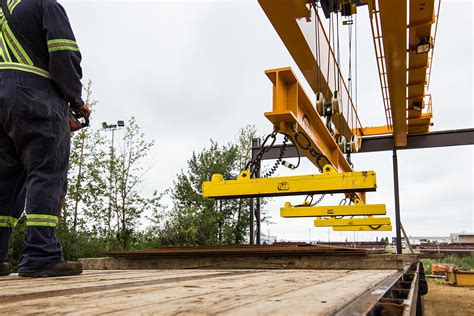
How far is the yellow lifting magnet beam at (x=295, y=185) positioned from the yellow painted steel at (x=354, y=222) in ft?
23.5

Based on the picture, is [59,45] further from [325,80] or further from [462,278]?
[462,278]

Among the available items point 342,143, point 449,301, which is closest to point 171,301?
point 342,143

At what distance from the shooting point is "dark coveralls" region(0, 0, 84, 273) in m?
2.51

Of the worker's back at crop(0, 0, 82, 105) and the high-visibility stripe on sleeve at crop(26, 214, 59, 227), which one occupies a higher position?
the worker's back at crop(0, 0, 82, 105)

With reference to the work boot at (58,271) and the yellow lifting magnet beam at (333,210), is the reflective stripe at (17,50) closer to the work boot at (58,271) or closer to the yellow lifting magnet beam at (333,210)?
the work boot at (58,271)

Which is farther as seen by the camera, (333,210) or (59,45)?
(333,210)

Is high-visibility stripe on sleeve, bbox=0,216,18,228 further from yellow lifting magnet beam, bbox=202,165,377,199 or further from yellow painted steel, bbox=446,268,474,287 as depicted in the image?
yellow painted steel, bbox=446,268,474,287

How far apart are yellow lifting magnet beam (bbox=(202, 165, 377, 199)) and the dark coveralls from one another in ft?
9.09

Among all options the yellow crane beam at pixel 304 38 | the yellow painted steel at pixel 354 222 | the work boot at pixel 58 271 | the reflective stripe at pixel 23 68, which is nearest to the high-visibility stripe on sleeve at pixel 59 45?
the reflective stripe at pixel 23 68

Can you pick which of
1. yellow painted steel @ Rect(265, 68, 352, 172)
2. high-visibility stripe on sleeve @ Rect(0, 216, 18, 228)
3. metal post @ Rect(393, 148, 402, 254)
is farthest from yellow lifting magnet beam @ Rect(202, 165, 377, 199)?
metal post @ Rect(393, 148, 402, 254)

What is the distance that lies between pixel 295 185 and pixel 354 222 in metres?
7.46

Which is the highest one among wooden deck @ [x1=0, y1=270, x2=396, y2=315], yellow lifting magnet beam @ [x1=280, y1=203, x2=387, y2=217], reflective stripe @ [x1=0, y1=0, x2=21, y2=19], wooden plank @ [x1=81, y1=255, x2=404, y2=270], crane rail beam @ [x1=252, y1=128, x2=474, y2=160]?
crane rail beam @ [x1=252, y1=128, x2=474, y2=160]

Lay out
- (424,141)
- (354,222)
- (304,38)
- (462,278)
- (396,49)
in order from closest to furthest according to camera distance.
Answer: (304,38) → (396,49) → (424,141) → (354,222) → (462,278)

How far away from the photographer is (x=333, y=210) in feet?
32.1
